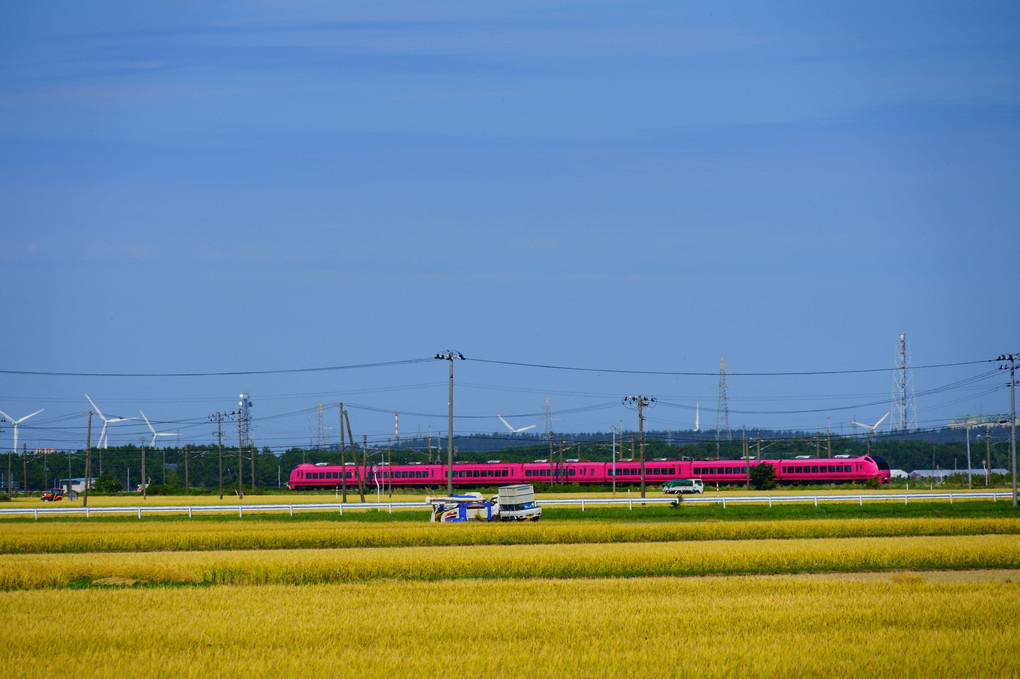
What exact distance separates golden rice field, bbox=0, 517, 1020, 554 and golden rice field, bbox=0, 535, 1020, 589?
20.0ft

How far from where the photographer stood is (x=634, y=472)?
93000 millimetres

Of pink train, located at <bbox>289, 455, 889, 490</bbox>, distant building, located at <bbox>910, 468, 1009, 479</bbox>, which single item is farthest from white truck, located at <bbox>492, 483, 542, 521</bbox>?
distant building, located at <bbox>910, 468, 1009, 479</bbox>

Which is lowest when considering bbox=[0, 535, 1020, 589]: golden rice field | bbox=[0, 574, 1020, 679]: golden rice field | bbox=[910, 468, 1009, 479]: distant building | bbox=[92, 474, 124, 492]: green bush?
bbox=[910, 468, 1009, 479]: distant building

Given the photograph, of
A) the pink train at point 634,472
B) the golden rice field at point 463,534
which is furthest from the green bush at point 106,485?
the golden rice field at point 463,534

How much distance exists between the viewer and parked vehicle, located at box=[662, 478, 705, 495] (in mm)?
82000

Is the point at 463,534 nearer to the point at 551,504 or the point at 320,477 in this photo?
the point at 551,504

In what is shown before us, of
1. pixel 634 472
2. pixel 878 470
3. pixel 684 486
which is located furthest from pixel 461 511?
pixel 878 470

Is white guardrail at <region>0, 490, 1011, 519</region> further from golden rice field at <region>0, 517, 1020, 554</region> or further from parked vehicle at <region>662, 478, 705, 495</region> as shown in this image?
parked vehicle at <region>662, 478, 705, 495</region>

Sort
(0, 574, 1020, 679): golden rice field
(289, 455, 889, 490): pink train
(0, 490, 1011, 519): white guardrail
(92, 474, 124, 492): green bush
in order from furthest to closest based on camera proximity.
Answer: (92, 474, 124, 492): green bush
(289, 455, 889, 490): pink train
(0, 490, 1011, 519): white guardrail
(0, 574, 1020, 679): golden rice field

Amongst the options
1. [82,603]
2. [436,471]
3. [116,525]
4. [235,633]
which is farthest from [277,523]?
[436,471]

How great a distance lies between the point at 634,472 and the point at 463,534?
5391cm

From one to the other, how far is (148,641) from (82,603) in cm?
534

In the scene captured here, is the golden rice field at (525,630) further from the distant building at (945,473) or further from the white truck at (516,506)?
the distant building at (945,473)

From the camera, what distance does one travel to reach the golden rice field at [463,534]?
3881 centimetres
